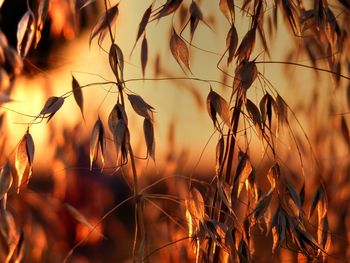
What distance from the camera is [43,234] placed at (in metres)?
1.69

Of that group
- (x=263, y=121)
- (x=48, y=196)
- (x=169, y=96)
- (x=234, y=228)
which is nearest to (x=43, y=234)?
(x=48, y=196)

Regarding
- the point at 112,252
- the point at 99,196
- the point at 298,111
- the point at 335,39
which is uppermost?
the point at 335,39

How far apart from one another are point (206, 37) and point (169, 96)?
5.8 inches

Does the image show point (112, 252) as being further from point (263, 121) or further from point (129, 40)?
point (263, 121)

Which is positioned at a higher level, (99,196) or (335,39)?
(335,39)

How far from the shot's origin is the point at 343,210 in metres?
1.72

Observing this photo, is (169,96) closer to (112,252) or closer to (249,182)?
(112,252)

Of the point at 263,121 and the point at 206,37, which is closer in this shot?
the point at 263,121

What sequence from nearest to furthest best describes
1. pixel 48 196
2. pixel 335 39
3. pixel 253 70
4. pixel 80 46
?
pixel 253 70 → pixel 335 39 → pixel 48 196 → pixel 80 46

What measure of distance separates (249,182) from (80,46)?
24.6 inches

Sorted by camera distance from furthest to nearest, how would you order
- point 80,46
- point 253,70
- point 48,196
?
point 80,46 → point 48,196 → point 253,70

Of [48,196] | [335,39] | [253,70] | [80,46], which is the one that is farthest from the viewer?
[80,46]

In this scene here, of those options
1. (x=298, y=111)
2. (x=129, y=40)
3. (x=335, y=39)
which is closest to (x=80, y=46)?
(x=129, y=40)

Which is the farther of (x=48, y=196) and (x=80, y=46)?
(x=80, y=46)
